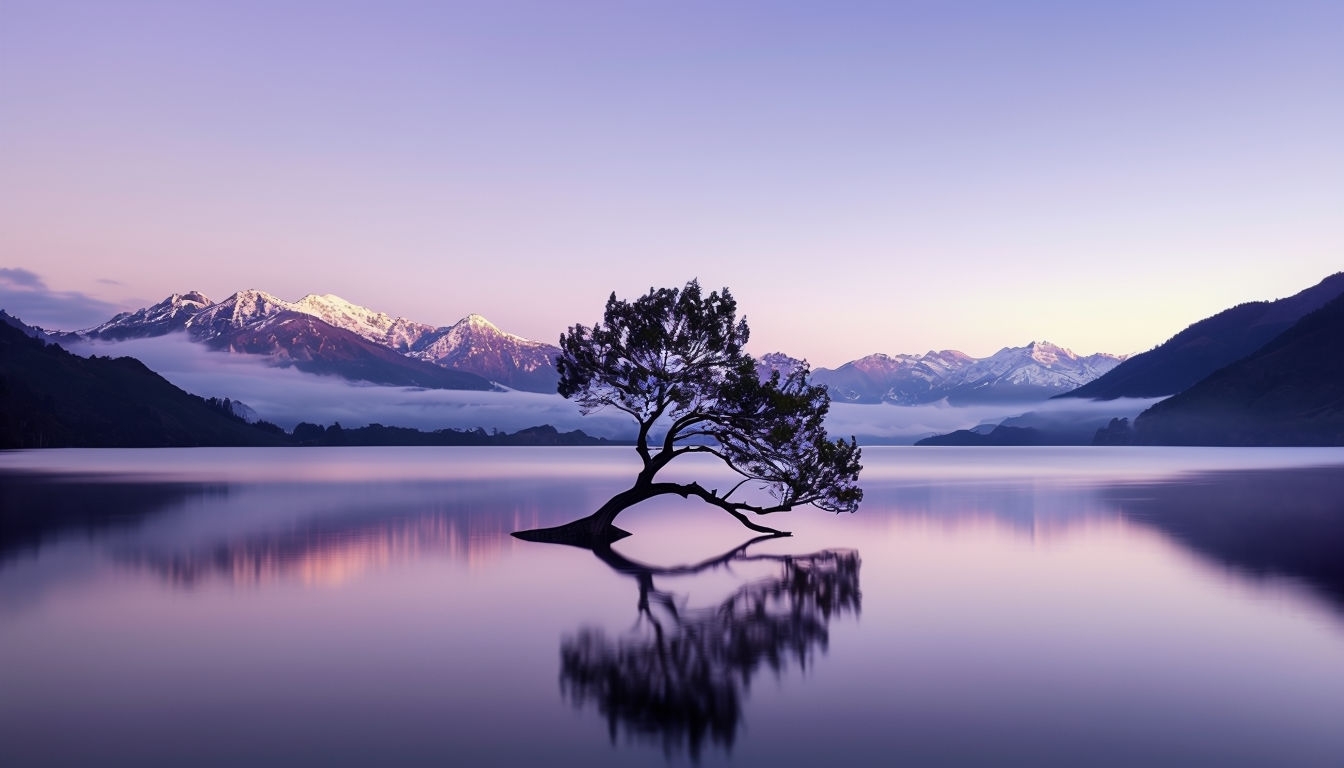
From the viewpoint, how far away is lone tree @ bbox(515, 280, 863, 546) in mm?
49906

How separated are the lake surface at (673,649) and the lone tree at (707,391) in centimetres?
433

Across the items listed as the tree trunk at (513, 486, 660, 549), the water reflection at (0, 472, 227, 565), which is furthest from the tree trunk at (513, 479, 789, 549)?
the water reflection at (0, 472, 227, 565)

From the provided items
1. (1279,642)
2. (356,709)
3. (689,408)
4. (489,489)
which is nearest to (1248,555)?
(1279,642)

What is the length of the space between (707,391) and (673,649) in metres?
26.6

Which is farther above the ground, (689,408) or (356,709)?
(689,408)

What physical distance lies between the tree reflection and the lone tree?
39.6 feet

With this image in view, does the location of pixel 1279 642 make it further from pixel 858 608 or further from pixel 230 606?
pixel 230 606

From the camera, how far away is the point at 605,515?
56000mm

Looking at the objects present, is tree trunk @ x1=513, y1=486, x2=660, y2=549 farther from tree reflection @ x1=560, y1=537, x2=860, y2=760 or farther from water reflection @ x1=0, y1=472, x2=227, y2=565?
water reflection @ x1=0, y1=472, x2=227, y2=565

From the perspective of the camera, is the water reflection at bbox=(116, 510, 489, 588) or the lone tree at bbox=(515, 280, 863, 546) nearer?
the water reflection at bbox=(116, 510, 489, 588)

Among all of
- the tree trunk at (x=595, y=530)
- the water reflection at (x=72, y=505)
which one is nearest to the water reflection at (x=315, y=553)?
the tree trunk at (x=595, y=530)

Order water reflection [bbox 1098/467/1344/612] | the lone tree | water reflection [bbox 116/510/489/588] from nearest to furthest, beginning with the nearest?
1. water reflection [bbox 116/510/489/588]
2. water reflection [bbox 1098/467/1344/612]
3. the lone tree

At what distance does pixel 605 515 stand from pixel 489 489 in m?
64.3

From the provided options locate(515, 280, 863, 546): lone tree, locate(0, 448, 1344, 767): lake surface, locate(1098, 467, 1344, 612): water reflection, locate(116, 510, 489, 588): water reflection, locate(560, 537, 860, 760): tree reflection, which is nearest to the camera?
locate(0, 448, 1344, 767): lake surface
